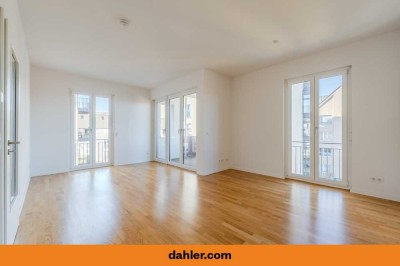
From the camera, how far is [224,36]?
3023 millimetres

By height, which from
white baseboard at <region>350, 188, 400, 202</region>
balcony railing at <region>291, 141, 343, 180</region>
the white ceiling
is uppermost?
the white ceiling

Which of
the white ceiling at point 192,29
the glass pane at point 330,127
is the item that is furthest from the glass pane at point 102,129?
the glass pane at point 330,127

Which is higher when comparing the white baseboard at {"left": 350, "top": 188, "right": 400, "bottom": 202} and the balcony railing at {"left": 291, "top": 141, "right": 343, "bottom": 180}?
the balcony railing at {"left": 291, "top": 141, "right": 343, "bottom": 180}

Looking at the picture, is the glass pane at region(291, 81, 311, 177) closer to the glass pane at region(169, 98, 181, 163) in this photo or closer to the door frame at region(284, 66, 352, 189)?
the door frame at region(284, 66, 352, 189)

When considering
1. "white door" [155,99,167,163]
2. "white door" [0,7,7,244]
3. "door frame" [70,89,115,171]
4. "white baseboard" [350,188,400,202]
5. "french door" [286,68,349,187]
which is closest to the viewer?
"white door" [0,7,7,244]

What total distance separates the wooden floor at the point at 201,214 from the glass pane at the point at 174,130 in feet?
6.53

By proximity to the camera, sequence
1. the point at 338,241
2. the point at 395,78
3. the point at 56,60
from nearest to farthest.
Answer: the point at 338,241 → the point at 395,78 → the point at 56,60

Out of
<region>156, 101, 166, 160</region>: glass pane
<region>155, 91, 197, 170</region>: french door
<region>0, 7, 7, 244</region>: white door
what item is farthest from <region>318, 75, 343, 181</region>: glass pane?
<region>0, 7, 7, 244</region>: white door

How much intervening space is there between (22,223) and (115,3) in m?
2.84

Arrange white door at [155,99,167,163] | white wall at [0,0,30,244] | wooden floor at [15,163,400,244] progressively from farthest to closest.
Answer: white door at [155,99,167,163]
wooden floor at [15,163,400,244]
white wall at [0,0,30,244]

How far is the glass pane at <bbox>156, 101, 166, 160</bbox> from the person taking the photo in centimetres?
639

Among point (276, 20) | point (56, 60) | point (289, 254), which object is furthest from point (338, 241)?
point (56, 60)

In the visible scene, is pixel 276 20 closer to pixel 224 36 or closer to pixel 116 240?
pixel 224 36

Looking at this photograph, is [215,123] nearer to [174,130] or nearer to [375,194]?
[174,130]
